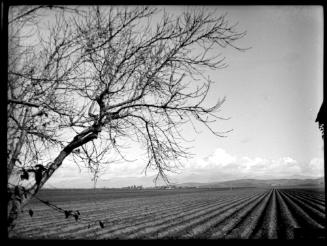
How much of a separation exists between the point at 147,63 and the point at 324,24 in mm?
2540

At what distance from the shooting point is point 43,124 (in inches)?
162

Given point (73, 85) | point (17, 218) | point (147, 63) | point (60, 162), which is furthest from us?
point (147, 63)

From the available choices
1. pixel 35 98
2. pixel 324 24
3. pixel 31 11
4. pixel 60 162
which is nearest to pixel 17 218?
pixel 60 162

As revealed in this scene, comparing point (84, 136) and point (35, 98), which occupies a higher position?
point (35, 98)

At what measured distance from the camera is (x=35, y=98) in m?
4.10

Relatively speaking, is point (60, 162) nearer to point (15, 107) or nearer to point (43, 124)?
point (43, 124)

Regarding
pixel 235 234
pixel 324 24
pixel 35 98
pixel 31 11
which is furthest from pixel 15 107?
pixel 235 234
